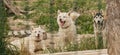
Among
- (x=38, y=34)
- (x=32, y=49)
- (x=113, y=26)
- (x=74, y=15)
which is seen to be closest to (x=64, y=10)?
(x=74, y=15)

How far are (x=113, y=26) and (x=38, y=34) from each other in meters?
2.12

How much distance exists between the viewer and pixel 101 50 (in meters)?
3.99

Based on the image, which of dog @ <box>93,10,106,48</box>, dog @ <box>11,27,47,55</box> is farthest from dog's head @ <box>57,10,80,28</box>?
dog @ <box>11,27,47,55</box>

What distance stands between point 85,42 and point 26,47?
24.7 inches

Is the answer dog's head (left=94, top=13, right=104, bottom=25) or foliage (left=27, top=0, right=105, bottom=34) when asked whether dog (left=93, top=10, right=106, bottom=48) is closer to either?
dog's head (left=94, top=13, right=104, bottom=25)

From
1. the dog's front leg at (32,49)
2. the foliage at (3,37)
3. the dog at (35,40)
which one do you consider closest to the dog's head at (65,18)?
the dog at (35,40)

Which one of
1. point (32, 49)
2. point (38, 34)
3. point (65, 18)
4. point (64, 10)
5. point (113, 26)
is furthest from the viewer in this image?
point (64, 10)

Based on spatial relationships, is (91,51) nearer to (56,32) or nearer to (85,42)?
(85,42)

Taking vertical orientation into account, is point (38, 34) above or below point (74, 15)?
below

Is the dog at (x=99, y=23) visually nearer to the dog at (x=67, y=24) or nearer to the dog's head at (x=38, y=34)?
the dog at (x=67, y=24)

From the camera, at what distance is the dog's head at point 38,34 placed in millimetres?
4496

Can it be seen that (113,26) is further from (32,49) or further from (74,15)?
(74,15)

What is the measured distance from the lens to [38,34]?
4.51 m

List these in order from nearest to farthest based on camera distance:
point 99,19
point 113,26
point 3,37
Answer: point 113,26
point 3,37
point 99,19
